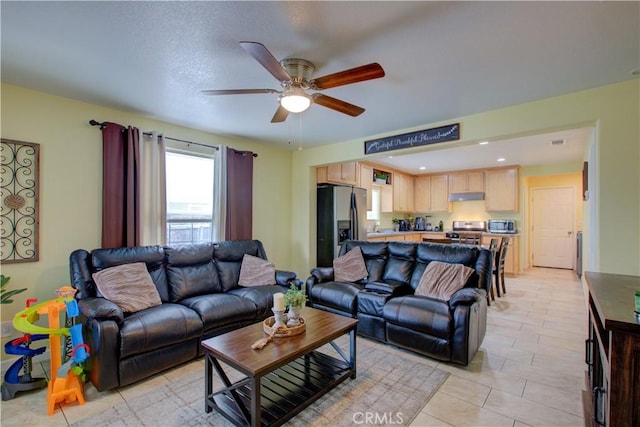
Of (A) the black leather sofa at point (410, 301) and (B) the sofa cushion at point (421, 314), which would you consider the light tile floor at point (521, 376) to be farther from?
(B) the sofa cushion at point (421, 314)

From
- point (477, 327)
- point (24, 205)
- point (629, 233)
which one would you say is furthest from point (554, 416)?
point (24, 205)

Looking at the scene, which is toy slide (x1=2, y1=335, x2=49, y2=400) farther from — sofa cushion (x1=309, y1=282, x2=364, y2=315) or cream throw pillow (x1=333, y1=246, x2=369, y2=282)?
cream throw pillow (x1=333, y1=246, x2=369, y2=282)

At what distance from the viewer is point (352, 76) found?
1875 mm

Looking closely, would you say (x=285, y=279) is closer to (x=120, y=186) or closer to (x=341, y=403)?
(x=341, y=403)

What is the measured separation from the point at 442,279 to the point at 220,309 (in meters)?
2.25

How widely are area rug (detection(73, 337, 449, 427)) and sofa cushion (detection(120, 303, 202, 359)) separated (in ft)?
1.06

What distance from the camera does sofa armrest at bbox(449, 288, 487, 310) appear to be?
2.56m

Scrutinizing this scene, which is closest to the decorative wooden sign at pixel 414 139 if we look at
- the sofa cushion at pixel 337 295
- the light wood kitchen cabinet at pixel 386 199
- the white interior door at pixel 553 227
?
the sofa cushion at pixel 337 295

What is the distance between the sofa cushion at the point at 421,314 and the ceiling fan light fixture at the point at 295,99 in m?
2.02

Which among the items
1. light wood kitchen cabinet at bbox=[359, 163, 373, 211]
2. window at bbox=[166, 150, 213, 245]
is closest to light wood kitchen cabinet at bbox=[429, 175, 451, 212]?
light wood kitchen cabinet at bbox=[359, 163, 373, 211]

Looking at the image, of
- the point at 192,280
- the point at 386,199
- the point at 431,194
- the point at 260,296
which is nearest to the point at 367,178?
the point at 386,199

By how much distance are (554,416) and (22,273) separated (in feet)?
14.1

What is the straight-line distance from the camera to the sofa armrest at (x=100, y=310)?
2199mm

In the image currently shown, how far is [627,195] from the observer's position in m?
2.43
